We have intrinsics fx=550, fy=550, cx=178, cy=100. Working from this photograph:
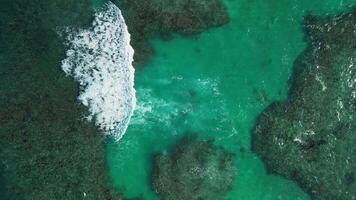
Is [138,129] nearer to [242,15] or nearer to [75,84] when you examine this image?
[75,84]

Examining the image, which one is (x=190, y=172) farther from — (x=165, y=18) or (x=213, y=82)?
(x=165, y=18)

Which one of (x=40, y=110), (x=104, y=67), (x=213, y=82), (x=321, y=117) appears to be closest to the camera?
(x=40, y=110)

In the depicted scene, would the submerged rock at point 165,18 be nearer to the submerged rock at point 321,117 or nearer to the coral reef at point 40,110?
the coral reef at point 40,110

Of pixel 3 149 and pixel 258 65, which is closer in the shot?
pixel 3 149

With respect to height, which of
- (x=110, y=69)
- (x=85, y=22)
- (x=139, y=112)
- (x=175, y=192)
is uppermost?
(x=85, y=22)

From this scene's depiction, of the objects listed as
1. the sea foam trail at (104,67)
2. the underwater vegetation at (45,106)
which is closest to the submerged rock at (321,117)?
the underwater vegetation at (45,106)

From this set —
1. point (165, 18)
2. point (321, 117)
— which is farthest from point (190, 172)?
point (165, 18)

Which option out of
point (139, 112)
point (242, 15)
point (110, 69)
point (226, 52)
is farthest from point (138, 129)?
point (242, 15)
